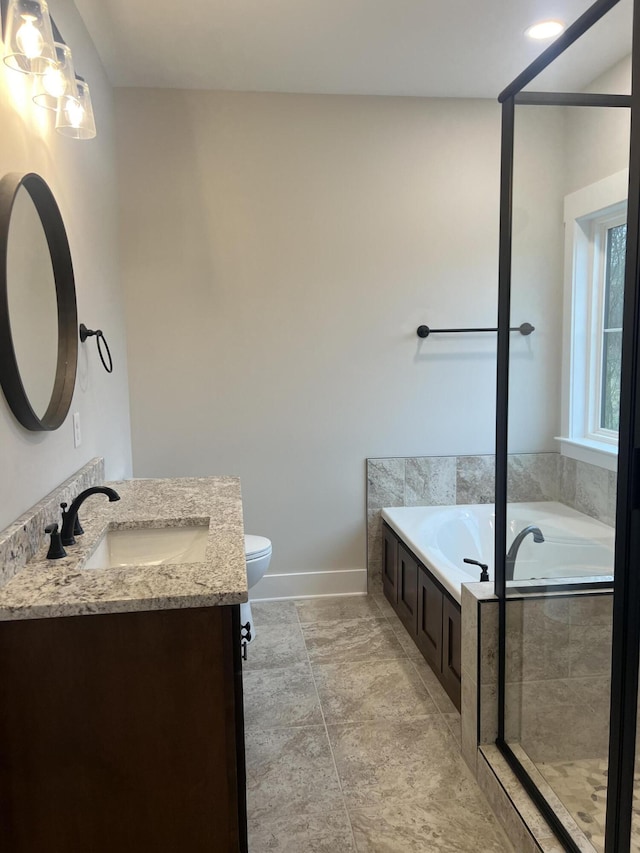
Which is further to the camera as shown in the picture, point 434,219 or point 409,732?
point 434,219

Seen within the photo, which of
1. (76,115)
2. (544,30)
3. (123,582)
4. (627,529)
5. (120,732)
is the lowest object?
(120,732)

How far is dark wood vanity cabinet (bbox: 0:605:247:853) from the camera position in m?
1.25

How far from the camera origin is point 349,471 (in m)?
3.49

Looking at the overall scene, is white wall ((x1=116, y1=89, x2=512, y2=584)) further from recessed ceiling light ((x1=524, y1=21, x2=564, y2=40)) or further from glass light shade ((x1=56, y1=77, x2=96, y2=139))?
glass light shade ((x1=56, y1=77, x2=96, y2=139))

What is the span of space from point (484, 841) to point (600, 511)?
39.6 inches

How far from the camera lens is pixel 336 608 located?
A: 3.38 m

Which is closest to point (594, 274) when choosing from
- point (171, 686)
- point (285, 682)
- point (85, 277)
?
point (171, 686)

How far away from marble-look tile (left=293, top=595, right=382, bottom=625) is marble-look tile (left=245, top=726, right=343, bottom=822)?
0.95 metres

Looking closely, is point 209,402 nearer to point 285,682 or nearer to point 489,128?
point 285,682

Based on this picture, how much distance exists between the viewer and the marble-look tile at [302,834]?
175cm

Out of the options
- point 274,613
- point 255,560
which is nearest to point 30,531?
point 255,560

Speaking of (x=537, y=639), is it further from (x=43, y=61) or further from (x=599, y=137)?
(x=43, y=61)

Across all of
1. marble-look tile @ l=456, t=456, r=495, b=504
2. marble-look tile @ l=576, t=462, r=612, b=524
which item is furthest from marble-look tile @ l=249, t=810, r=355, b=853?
marble-look tile @ l=456, t=456, r=495, b=504

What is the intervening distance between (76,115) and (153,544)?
4.26ft
